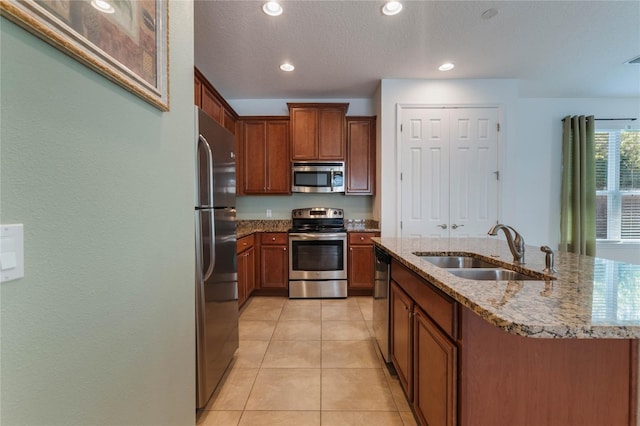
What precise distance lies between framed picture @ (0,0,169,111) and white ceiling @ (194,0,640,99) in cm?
147

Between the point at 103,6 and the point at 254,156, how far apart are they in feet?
10.4

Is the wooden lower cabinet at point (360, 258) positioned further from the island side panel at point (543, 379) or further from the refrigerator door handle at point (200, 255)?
the island side panel at point (543, 379)

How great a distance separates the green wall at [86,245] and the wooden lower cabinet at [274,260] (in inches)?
96.1

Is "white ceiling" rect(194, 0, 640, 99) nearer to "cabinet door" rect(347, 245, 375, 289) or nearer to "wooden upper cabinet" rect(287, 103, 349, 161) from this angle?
"wooden upper cabinet" rect(287, 103, 349, 161)

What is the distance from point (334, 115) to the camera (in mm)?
3672

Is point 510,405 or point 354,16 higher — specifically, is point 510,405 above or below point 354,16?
below

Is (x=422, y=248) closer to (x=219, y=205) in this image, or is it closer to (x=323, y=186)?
(x=219, y=205)

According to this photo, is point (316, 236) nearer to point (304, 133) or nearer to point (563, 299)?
point (304, 133)

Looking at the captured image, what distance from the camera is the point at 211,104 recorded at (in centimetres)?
293

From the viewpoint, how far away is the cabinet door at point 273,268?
141 inches

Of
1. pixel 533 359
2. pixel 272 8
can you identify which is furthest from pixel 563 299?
pixel 272 8

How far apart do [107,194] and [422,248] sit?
1.77 meters

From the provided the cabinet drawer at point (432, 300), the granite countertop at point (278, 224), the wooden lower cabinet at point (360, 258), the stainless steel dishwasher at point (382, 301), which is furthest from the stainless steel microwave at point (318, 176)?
Answer: the cabinet drawer at point (432, 300)

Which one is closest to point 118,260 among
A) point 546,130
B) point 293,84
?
point 293,84
